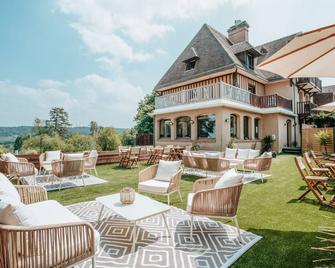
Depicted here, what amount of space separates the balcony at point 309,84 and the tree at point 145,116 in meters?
14.2

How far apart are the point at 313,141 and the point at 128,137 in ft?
54.1

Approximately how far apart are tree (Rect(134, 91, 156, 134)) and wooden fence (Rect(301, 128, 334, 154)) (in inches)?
555

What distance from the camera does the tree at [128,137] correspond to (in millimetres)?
22484

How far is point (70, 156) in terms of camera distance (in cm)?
752

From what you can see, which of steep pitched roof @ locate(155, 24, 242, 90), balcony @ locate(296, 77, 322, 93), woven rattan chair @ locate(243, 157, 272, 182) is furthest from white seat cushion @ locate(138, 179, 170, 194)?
balcony @ locate(296, 77, 322, 93)

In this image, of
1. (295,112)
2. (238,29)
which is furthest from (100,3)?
(295,112)

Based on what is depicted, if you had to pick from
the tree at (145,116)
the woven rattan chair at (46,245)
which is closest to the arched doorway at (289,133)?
the tree at (145,116)

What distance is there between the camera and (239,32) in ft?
61.2

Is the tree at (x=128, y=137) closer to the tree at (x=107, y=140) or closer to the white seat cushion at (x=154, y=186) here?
the tree at (x=107, y=140)

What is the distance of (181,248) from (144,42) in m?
11.4

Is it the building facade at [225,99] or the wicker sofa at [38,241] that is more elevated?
the building facade at [225,99]

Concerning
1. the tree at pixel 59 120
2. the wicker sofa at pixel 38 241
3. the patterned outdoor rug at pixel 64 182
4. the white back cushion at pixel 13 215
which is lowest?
the patterned outdoor rug at pixel 64 182

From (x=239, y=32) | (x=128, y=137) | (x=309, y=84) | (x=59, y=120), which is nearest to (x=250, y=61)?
(x=239, y=32)

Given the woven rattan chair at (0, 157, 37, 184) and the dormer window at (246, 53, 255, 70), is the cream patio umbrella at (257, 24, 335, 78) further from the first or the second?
the dormer window at (246, 53, 255, 70)
